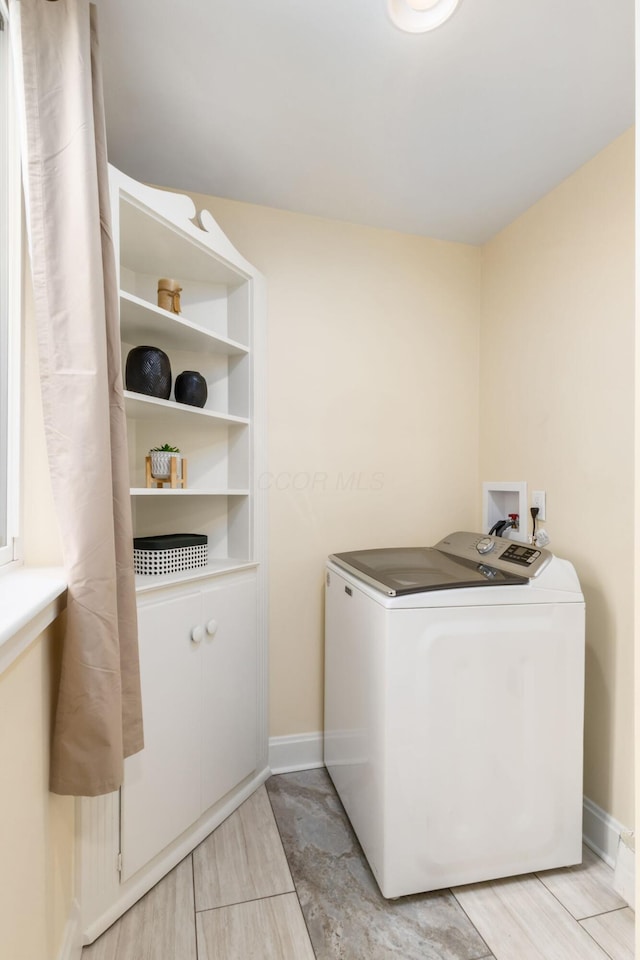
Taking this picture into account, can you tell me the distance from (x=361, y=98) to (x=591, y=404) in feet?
3.97

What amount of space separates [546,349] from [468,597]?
1069 mm

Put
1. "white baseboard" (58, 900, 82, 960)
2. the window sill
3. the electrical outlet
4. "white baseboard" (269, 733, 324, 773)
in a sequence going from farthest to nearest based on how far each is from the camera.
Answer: "white baseboard" (269, 733, 324, 773) < the electrical outlet < "white baseboard" (58, 900, 82, 960) < the window sill

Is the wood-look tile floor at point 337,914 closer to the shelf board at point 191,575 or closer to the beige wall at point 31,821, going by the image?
the beige wall at point 31,821

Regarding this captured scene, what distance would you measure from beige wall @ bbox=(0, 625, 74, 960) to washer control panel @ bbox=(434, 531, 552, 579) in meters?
1.30

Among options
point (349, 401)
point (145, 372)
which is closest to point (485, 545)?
point (349, 401)

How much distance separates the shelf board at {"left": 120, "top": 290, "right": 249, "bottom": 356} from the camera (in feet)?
5.02

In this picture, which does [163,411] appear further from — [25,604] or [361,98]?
[361,98]

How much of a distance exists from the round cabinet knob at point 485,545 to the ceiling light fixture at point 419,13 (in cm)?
149

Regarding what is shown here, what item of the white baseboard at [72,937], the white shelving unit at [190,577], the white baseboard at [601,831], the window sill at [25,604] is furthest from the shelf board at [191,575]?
the white baseboard at [601,831]

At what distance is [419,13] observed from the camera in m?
1.18

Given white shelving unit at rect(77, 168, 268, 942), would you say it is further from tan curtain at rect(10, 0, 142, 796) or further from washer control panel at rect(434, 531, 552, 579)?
washer control panel at rect(434, 531, 552, 579)

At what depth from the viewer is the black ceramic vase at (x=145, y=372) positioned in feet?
5.26

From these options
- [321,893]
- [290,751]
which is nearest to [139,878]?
[321,893]

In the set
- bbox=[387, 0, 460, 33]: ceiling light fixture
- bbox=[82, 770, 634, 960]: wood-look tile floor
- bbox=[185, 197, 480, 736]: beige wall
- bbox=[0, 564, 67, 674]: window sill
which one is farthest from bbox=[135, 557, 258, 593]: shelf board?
bbox=[387, 0, 460, 33]: ceiling light fixture
